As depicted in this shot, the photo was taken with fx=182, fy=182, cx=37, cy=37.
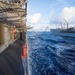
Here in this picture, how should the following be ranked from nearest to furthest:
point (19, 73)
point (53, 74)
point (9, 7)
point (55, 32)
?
point (9, 7) → point (19, 73) → point (53, 74) → point (55, 32)

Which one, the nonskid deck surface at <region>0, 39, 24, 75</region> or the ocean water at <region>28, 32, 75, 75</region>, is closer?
the nonskid deck surface at <region>0, 39, 24, 75</region>

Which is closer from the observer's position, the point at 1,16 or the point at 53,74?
the point at 1,16

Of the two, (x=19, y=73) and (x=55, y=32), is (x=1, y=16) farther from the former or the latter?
(x=55, y=32)

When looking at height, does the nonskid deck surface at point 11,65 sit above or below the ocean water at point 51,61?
above

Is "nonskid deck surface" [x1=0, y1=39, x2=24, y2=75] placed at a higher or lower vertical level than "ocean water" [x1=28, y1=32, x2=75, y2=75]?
higher

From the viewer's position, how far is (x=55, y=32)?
136 m

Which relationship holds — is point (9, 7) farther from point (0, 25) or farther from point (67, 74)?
point (0, 25)

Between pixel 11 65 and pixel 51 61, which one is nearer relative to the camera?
pixel 11 65

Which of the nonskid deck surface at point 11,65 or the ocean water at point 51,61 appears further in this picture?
the ocean water at point 51,61

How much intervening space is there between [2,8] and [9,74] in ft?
11.9

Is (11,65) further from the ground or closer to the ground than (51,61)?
further from the ground

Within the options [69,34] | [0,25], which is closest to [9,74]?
[0,25]

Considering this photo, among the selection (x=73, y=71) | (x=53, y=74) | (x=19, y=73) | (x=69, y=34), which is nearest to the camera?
(x=19, y=73)

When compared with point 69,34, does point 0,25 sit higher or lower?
higher
